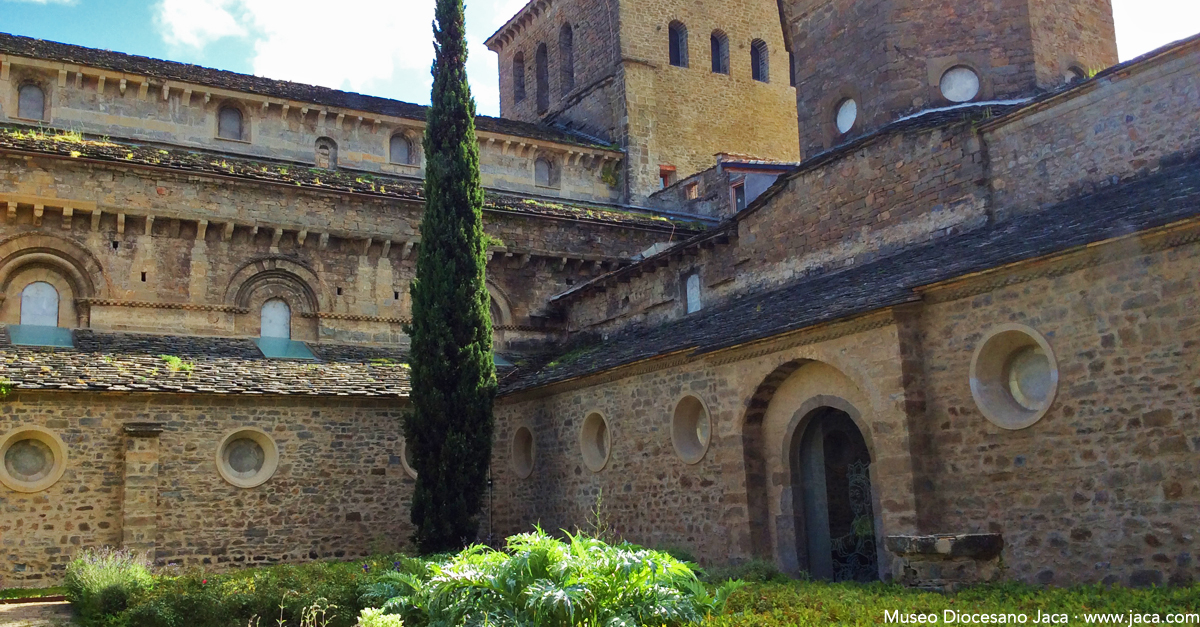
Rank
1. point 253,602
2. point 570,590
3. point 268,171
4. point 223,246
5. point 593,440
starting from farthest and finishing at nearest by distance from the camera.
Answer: point 268,171 → point 223,246 → point 593,440 → point 253,602 → point 570,590

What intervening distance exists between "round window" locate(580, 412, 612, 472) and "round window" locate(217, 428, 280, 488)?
6.03 m

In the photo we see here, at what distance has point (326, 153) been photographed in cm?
2720

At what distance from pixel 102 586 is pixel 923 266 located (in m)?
12.4

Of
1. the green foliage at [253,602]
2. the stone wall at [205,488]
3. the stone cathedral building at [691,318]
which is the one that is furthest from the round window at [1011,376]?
the stone wall at [205,488]

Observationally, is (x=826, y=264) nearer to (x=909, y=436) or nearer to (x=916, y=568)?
(x=909, y=436)

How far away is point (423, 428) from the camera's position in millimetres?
19484

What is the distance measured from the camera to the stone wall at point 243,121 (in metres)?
24.5

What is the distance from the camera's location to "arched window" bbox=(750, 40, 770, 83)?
35.1m

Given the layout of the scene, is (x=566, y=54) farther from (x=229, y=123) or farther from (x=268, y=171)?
(x=268, y=171)

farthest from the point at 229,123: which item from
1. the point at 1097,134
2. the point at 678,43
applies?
the point at 1097,134

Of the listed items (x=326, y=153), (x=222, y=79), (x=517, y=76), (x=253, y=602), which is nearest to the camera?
(x=253, y=602)

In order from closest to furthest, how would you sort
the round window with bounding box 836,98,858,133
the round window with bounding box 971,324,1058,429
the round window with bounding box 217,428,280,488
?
the round window with bounding box 971,324,1058,429 → the round window with bounding box 836,98,858,133 → the round window with bounding box 217,428,280,488

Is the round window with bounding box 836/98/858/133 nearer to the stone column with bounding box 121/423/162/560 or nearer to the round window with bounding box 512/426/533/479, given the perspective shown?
the round window with bounding box 512/426/533/479

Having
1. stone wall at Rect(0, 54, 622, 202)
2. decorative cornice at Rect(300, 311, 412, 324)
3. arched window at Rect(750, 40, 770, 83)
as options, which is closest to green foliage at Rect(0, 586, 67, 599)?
decorative cornice at Rect(300, 311, 412, 324)
